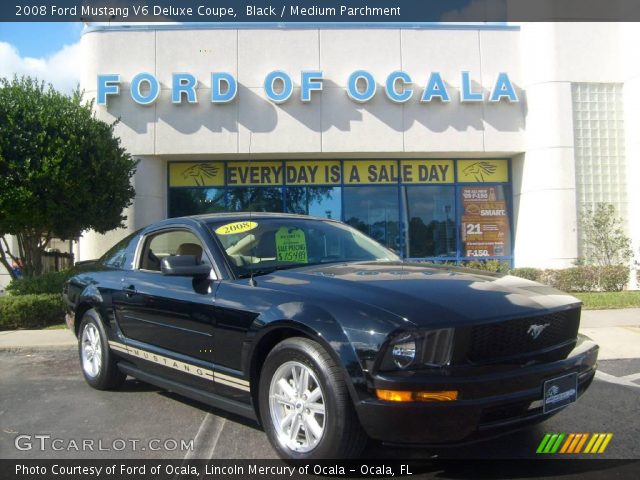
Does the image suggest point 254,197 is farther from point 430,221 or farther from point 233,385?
point 233,385

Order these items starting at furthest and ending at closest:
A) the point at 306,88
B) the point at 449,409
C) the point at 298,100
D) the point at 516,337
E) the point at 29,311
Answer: the point at 298,100 < the point at 306,88 < the point at 29,311 < the point at 516,337 < the point at 449,409

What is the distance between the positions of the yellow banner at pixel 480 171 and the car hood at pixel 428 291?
41.8 feet

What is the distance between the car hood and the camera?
3090 millimetres

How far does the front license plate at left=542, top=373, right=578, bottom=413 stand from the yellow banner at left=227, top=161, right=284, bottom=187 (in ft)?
43.0

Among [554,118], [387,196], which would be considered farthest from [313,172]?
[554,118]

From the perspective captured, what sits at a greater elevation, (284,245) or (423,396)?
(284,245)

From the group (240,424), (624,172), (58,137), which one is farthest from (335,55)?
(240,424)

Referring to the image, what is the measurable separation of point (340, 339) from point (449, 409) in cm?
67

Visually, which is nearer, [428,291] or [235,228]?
[428,291]

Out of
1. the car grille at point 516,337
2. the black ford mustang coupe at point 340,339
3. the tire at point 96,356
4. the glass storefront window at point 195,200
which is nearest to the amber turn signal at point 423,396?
the black ford mustang coupe at point 340,339

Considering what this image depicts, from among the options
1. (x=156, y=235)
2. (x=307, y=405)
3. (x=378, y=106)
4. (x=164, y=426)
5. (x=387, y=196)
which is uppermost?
(x=378, y=106)

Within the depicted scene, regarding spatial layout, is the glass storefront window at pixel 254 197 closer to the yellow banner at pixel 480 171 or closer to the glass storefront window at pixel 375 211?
the glass storefront window at pixel 375 211

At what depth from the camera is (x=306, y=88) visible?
14.7 meters

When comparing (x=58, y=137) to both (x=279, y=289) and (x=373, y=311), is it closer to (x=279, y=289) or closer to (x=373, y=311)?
(x=279, y=289)
